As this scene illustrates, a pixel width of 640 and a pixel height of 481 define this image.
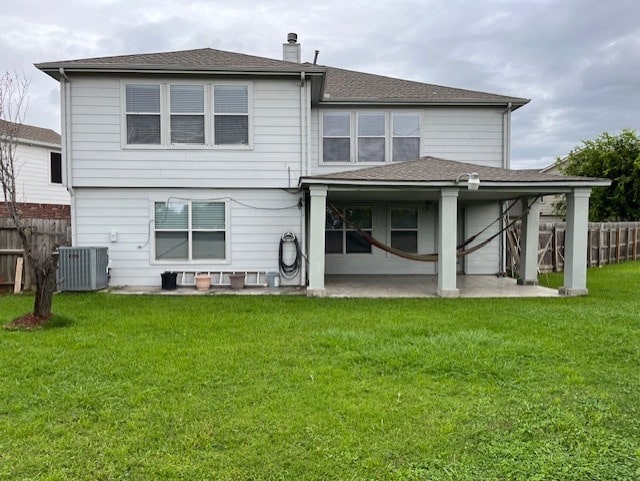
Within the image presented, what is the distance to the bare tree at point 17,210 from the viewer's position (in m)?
5.94

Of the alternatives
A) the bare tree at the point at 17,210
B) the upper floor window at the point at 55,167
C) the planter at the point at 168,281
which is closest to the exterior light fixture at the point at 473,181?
the planter at the point at 168,281

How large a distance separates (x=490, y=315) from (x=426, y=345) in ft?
7.46

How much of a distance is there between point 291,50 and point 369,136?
298cm

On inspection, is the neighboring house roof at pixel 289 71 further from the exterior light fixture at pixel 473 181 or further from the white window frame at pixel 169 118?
the exterior light fixture at pixel 473 181

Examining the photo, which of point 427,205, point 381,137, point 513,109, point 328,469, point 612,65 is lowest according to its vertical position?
point 328,469

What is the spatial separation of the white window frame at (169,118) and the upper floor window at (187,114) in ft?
0.22

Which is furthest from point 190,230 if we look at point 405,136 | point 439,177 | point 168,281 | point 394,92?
point 394,92

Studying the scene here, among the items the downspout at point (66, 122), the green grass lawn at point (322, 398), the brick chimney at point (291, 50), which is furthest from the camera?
the brick chimney at point (291, 50)

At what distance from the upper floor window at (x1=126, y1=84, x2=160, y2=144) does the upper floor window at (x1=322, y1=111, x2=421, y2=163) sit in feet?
12.8

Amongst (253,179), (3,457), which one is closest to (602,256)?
(253,179)

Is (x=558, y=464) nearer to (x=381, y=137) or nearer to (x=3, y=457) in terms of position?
(x=3, y=457)

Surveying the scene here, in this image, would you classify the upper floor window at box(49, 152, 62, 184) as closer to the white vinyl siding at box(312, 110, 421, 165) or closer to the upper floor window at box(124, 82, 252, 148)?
the upper floor window at box(124, 82, 252, 148)

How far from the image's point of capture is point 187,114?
930 centimetres

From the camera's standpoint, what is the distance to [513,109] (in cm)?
1134
